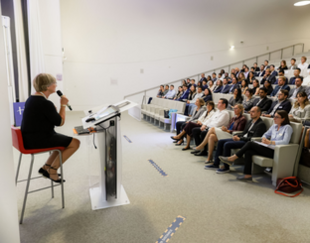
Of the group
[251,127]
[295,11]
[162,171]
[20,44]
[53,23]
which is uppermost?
[295,11]

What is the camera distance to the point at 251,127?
11.4 ft

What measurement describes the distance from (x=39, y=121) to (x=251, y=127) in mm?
2964

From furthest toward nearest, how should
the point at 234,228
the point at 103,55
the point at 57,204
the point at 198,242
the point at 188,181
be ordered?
the point at 103,55, the point at 188,181, the point at 57,204, the point at 234,228, the point at 198,242

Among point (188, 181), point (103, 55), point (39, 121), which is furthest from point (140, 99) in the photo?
point (39, 121)

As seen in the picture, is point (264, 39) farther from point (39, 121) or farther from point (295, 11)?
point (39, 121)

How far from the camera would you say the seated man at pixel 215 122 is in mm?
4105

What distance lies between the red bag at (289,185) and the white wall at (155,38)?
931 centimetres

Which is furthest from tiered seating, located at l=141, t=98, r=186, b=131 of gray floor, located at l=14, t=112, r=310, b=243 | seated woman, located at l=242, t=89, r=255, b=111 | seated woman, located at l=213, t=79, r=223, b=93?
gray floor, located at l=14, t=112, r=310, b=243

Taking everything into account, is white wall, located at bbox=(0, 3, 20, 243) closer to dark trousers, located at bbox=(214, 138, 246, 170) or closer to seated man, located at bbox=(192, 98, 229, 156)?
dark trousers, located at bbox=(214, 138, 246, 170)

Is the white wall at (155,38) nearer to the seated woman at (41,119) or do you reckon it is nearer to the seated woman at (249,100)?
the seated woman at (249,100)

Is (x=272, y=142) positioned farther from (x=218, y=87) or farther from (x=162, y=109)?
(x=218, y=87)

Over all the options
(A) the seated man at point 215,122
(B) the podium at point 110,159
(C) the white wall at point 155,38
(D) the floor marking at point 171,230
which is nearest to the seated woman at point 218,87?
(C) the white wall at point 155,38

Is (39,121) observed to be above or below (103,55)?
below

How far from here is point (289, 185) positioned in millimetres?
2709
